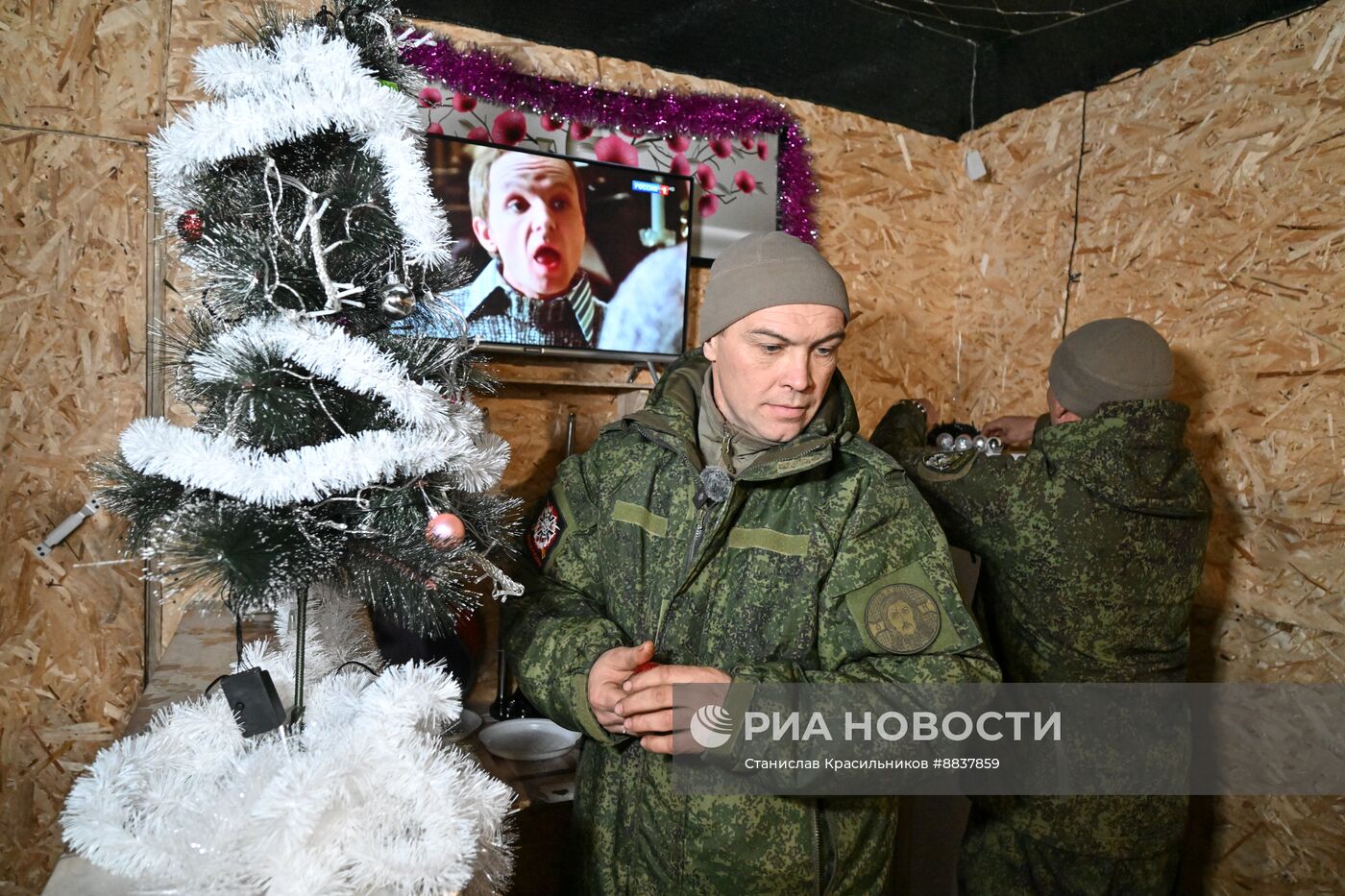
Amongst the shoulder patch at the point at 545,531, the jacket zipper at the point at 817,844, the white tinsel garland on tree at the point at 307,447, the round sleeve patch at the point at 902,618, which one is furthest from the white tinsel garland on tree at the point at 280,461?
the jacket zipper at the point at 817,844

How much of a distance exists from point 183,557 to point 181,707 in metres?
0.25

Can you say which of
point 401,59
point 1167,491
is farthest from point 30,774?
point 1167,491

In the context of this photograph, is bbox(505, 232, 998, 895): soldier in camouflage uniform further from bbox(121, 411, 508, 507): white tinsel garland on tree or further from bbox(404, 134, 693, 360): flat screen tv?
bbox(404, 134, 693, 360): flat screen tv

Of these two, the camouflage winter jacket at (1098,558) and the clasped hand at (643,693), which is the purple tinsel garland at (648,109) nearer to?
the camouflage winter jacket at (1098,558)

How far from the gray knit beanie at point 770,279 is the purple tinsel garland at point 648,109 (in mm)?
1232

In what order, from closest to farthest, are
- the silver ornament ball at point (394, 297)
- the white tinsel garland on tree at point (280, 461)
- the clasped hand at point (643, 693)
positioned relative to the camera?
1. the white tinsel garland on tree at point (280, 461)
2. the silver ornament ball at point (394, 297)
3. the clasped hand at point (643, 693)

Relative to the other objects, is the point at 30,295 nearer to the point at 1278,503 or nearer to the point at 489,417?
the point at 489,417

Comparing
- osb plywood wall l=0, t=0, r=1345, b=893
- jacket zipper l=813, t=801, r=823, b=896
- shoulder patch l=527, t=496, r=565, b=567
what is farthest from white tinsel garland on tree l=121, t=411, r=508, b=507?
osb plywood wall l=0, t=0, r=1345, b=893

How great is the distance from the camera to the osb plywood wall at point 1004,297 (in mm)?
2127

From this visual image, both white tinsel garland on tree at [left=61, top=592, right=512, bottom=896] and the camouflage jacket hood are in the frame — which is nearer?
white tinsel garland on tree at [left=61, top=592, right=512, bottom=896]

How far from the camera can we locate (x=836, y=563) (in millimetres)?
1455

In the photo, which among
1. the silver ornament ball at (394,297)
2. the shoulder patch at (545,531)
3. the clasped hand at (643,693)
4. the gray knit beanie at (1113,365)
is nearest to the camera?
the silver ornament ball at (394,297)

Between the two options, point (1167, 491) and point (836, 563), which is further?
point (1167, 491)

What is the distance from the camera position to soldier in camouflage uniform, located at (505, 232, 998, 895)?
54.4 inches
